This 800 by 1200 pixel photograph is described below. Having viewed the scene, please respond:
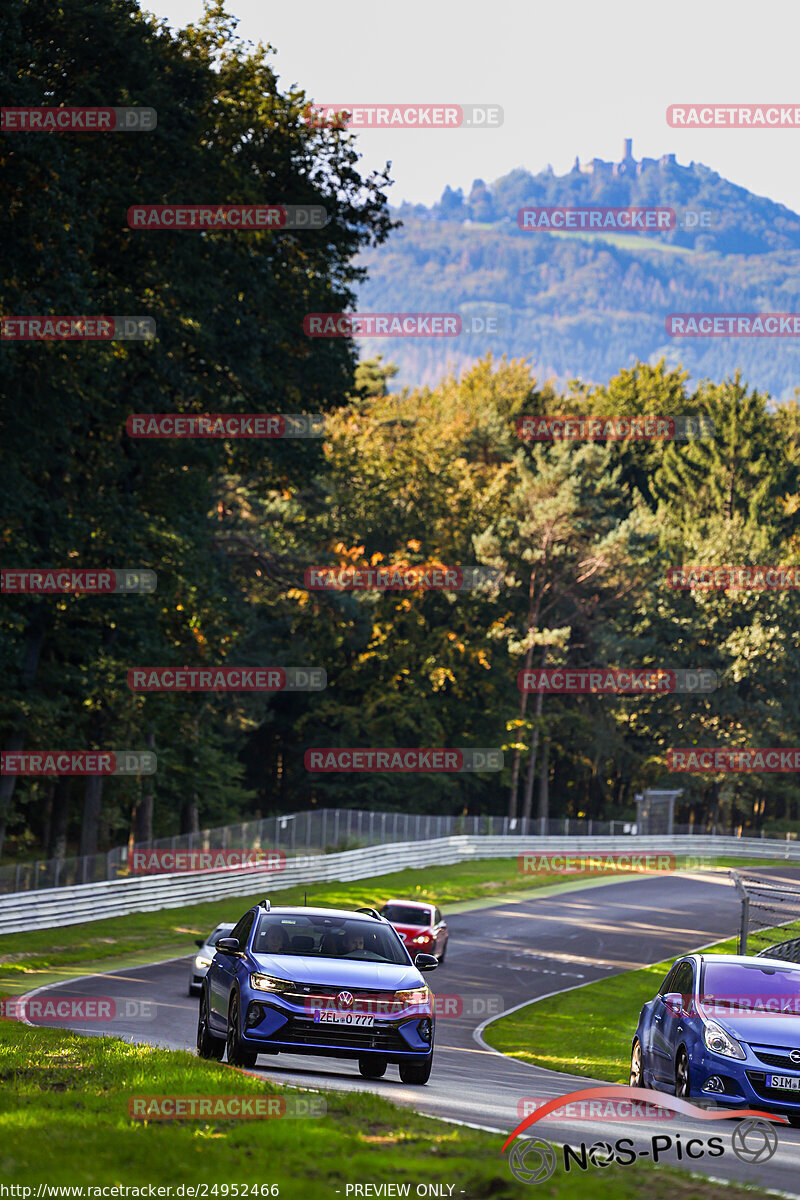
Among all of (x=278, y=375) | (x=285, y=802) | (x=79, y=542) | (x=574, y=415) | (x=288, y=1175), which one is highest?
(x=574, y=415)

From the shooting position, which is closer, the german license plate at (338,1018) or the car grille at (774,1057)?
the car grille at (774,1057)

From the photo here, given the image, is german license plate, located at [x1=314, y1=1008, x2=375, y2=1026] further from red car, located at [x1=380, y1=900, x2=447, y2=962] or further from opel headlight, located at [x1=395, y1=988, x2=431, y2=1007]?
red car, located at [x1=380, y1=900, x2=447, y2=962]

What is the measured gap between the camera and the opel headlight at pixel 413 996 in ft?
40.9

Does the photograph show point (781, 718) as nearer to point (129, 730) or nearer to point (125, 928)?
point (129, 730)

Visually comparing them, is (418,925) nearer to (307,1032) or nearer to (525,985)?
(525,985)

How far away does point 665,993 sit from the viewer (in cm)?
1341

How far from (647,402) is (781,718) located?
2491cm

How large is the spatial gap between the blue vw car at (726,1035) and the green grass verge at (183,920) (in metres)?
5.83

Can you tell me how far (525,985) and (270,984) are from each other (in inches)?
736

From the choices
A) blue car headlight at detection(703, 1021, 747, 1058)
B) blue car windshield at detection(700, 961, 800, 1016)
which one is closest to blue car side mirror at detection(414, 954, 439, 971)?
blue car windshield at detection(700, 961, 800, 1016)

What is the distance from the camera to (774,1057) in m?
11.6

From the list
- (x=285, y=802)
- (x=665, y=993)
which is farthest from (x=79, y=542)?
(x=285, y=802)

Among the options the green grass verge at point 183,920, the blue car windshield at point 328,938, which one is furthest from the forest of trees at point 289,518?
the blue car windshield at point 328,938

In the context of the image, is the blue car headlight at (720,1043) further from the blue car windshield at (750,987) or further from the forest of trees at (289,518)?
the forest of trees at (289,518)
